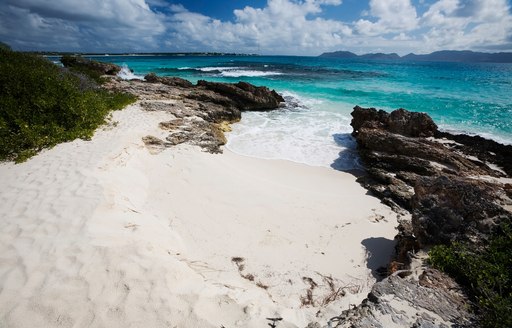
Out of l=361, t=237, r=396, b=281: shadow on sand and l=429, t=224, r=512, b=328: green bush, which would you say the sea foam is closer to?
l=361, t=237, r=396, b=281: shadow on sand

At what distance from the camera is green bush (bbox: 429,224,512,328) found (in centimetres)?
281

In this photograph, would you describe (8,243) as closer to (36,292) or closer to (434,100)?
(36,292)

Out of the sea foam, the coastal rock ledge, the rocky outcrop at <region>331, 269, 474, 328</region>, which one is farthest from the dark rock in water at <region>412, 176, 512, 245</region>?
the sea foam

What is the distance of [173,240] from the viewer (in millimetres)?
5250

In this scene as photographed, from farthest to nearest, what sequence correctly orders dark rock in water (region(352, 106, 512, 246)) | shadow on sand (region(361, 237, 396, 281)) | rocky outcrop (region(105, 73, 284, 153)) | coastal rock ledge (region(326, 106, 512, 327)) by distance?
rocky outcrop (region(105, 73, 284, 153)) → shadow on sand (region(361, 237, 396, 281)) → dark rock in water (region(352, 106, 512, 246)) → coastal rock ledge (region(326, 106, 512, 327))

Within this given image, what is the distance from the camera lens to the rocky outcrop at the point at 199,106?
11078mm

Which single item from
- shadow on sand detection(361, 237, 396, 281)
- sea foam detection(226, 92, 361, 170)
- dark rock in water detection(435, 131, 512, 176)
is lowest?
shadow on sand detection(361, 237, 396, 281)

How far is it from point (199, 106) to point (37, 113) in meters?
8.63

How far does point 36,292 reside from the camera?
3.37 metres

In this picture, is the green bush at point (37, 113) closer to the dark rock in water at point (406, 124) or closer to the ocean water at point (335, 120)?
the ocean water at point (335, 120)

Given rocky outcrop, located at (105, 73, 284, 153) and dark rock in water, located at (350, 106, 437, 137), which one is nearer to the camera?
rocky outcrop, located at (105, 73, 284, 153)

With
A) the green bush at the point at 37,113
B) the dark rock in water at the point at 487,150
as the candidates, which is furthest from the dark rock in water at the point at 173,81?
the dark rock in water at the point at 487,150

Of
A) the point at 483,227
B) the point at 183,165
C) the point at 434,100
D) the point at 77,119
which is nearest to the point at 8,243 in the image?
the point at 183,165

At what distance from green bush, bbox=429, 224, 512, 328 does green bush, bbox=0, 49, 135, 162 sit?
10.4 metres
